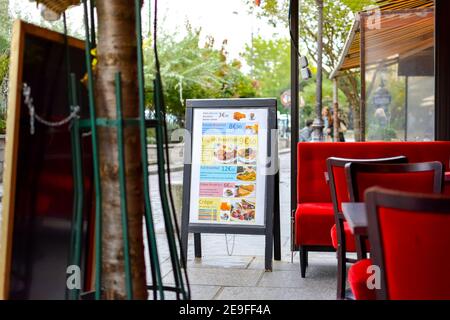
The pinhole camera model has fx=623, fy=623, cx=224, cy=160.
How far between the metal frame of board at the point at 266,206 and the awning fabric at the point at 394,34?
4.75 ft

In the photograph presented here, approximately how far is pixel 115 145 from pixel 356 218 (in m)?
0.75

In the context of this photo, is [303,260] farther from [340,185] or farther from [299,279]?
[340,185]

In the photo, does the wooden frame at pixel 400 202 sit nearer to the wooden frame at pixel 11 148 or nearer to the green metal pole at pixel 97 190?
the green metal pole at pixel 97 190

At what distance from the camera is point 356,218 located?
188 centimetres

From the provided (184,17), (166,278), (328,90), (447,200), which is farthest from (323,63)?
(184,17)

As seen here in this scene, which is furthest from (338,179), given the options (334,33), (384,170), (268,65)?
(268,65)

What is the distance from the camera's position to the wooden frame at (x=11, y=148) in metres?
1.83

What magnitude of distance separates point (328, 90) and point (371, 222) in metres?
Result: 4.48

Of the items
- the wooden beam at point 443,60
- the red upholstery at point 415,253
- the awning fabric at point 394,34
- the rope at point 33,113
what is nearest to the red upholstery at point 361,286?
the red upholstery at point 415,253

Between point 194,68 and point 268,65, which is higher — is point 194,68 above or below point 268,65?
below

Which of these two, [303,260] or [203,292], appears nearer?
[203,292]

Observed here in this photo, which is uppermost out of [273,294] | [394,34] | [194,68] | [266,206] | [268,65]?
[268,65]

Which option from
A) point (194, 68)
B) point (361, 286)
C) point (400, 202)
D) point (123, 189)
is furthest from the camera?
point (194, 68)
